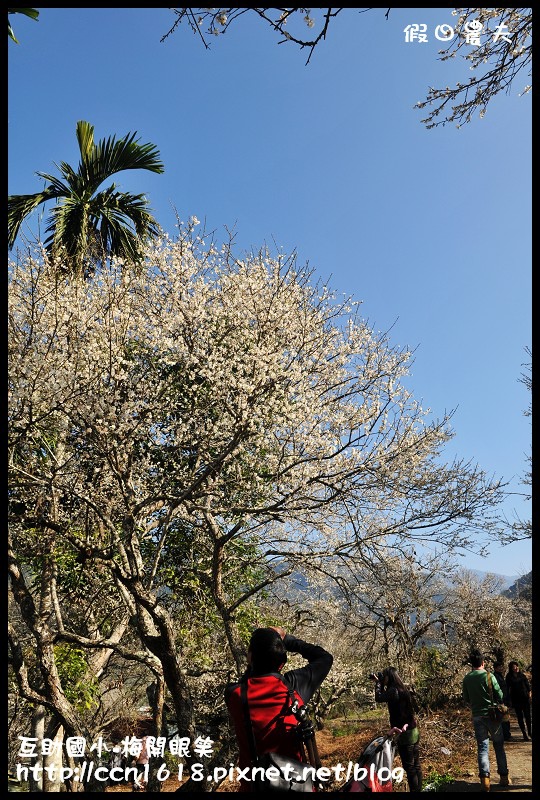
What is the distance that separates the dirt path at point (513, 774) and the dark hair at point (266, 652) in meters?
5.20

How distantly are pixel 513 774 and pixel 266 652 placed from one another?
665cm

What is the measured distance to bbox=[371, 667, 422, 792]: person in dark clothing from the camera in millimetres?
5000

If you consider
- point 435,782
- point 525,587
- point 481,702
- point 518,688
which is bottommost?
point 525,587

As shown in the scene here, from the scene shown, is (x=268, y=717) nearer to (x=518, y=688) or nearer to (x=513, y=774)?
(x=513, y=774)

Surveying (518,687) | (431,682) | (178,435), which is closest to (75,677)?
(178,435)

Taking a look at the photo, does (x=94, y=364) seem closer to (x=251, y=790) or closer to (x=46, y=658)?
(x=46, y=658)

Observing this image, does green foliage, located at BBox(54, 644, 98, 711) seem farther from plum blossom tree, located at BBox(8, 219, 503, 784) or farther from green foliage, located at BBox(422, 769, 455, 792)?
green foliage, located at BBox(422, 769, 455, 792)

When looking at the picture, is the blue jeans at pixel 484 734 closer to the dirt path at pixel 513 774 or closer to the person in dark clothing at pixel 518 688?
the dirt path at pixel 513 774

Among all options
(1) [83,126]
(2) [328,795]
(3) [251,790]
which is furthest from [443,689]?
(1) [83,126]

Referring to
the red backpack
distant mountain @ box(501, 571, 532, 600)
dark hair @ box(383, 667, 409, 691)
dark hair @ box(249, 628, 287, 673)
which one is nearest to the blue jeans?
dark hair @ box(383, 667, 409, 691)

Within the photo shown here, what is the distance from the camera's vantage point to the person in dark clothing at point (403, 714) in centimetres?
500

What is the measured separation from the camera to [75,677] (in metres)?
8.34

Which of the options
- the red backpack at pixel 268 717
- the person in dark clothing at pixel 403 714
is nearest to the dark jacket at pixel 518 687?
the person in dark clothing at pixel 403 714

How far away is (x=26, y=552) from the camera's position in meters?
7.16
